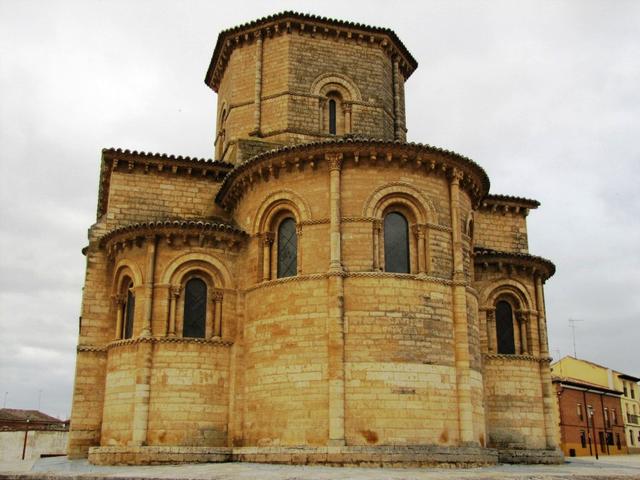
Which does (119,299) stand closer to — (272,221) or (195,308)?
(195,308)

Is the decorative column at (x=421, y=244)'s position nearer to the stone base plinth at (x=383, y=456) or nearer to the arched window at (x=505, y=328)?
the stone base plinth at (x=383, y=456)

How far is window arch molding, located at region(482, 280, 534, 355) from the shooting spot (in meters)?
21.1

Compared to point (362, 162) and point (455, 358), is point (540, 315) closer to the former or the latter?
point (455, 358)

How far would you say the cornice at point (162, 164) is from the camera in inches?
821

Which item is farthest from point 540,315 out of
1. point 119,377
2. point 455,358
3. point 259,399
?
point 119,377

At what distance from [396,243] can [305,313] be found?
2933mm

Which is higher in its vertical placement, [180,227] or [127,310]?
[180,227]

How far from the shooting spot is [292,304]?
16766 millimetres

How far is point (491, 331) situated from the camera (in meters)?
21.1

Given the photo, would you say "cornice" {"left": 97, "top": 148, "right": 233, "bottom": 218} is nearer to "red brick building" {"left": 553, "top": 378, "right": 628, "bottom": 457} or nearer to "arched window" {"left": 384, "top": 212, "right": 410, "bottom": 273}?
"arched window" {"left": 384, "top": 212, "right": 410, "bottom": 273}

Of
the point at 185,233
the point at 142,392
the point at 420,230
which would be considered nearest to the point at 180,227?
the point at 185,233

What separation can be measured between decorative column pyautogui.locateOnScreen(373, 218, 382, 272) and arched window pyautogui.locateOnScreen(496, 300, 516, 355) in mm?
6635

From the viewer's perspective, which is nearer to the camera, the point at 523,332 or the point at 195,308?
the point at 195,308

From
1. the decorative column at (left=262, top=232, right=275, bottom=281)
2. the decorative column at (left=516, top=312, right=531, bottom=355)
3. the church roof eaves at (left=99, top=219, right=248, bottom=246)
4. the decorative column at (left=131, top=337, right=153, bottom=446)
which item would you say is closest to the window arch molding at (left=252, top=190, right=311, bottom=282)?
the decorative column at (left=262, top=232, right=275, bottom=281)
